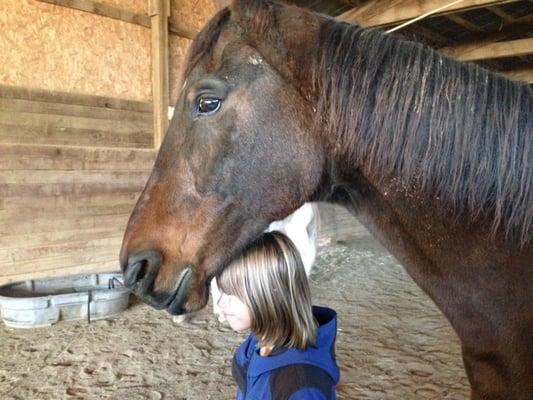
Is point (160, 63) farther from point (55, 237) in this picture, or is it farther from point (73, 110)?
point (55, 237)

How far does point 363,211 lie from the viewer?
1.04m

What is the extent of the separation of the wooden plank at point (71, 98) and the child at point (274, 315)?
3.63 metres

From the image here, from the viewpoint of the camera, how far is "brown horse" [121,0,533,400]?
34.2 inches

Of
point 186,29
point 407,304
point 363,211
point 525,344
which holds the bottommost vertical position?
point 407,304

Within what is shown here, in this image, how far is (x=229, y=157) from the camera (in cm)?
96

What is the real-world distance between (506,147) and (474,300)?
337 mm

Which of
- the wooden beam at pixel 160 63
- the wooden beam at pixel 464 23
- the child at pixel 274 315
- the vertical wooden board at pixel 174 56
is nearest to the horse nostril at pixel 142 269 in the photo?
the child at pixel 274 315

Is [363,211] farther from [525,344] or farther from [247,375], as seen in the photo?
[247,375]

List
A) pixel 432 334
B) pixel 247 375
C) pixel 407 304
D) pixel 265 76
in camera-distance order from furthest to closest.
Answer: pixel 407 304, pixel 432 334, pixel 247 375, pixel 265 76

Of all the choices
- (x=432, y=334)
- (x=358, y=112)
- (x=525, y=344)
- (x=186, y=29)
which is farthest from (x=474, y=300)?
(x=186, y=29)

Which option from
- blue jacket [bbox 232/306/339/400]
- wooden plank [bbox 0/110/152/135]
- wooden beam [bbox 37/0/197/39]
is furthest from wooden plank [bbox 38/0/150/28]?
blue jacket [bbox 232/306/339/400]

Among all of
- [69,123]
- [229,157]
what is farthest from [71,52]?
[229,157]

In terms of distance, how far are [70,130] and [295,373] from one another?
4.01 metres

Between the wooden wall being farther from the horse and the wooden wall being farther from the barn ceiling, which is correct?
the barn ceiling
